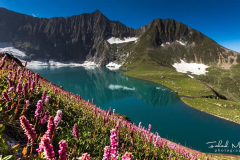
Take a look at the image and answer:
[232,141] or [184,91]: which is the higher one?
[184,91]

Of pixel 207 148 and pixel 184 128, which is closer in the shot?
pixel 207 148

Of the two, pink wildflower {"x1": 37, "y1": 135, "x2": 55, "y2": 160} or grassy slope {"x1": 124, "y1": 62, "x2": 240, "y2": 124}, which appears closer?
pink wildflower {"x1": 37, "y1": 135, "x2": 55, "y2": 160}

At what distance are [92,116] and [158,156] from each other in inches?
168

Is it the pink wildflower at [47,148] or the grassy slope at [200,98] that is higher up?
the grassy slope at [200,98]

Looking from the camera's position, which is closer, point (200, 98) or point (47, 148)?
point (47, 148)

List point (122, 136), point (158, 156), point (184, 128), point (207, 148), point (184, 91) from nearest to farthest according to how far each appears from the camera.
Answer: point (158, 156) → point (122, 136) → point (207, 148) → point (184, 128) → point (184, 91)

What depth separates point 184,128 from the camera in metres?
61.4

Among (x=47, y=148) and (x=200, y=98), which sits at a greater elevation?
(x=200, y=98)

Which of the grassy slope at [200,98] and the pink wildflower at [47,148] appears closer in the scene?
the pink wildflower at [47,148]

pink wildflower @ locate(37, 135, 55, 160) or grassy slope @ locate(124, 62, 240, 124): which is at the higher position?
grassy slope @ locate(124, 62, 240, 124)

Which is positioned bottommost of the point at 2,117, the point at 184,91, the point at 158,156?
the point at 158,156

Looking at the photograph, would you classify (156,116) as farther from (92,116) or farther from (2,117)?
(2,117)

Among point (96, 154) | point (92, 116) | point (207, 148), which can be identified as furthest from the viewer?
point (207, 148)

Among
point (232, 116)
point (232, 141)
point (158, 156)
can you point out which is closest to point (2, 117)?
point (158, 156)
